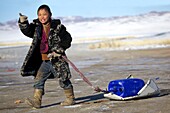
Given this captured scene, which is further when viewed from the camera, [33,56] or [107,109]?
[33,56]

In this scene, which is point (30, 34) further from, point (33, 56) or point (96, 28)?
point (96, 28)

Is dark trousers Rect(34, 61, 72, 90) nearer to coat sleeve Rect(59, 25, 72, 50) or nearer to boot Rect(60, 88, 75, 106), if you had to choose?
boot Rect(60, 88, 75, 106)

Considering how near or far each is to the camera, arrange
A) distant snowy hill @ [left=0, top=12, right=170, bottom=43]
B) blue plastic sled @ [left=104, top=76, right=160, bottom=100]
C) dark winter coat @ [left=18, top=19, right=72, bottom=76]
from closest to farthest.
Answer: dark winter coat @ [left=18, top=19, right=72, bottom=76] < blue plastic sled @ [left=104, top=76, right=160, bottom=100] < distant snowy hill @ [left=0, top=12, right=170, bottom=43]

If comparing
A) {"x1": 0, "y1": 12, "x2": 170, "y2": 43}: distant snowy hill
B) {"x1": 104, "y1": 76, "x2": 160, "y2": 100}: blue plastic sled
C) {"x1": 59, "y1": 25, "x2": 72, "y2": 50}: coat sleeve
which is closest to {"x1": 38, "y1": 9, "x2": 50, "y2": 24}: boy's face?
{"x1": 59, "y1": 25, "x2": 72, "y2": 50}: coat sleeve

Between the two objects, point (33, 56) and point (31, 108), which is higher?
point (33, 56)

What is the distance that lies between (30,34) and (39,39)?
179mm

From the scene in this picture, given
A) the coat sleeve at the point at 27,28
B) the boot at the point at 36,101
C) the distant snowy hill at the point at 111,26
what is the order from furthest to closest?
the distant snowy hill at the point at 111,26
the boot at the point at 36,101
the coat sleeve at the point at 27,28

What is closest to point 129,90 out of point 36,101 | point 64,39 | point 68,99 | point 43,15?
point 68,99

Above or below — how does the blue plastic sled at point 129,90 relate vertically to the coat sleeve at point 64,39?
below

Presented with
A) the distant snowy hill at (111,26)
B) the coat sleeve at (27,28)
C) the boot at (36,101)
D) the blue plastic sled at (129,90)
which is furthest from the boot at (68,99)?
the distant snowy hill at (111,26)

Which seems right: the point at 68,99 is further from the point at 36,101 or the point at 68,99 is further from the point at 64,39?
the point at 64,39

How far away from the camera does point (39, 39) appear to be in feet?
24.9

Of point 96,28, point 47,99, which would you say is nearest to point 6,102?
point 47,99

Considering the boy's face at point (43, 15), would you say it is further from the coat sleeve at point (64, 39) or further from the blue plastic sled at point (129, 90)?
the blue plastic sled at point (129, 90)
